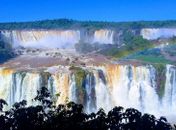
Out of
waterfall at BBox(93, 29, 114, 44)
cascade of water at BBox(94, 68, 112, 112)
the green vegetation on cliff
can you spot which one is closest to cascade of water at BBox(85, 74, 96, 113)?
cascade of water at BBox(94, 68, 112, 112)

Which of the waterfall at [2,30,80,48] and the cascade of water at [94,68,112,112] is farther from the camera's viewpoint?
the waterfall at [2,30,80,48]

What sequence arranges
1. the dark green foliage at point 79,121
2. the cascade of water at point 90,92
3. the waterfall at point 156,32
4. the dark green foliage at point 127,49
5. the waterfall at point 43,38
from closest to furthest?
1. the dark green foliage at point 79,121
2. the cascade of water at point 90,92
3. the dark green foliage at point 127,49
4. the waterfall at point 43,38
5. the waterfall at point 156,32

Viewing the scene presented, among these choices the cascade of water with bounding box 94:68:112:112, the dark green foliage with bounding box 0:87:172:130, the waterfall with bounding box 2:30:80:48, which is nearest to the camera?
Result: the dark green foliage with bounding box 0:87:172:130

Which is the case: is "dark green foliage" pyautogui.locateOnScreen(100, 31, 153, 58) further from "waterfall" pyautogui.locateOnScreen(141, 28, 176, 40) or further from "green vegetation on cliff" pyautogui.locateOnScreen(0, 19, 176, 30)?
"green vegetation on cliff" pyautogui.locateOnScreen(0, 19, 176, 30)

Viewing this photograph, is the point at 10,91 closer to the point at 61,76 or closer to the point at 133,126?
the point at 61,76

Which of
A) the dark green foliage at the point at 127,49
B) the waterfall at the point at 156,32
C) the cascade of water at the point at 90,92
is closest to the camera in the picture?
the cascade of water at the point at 90,92

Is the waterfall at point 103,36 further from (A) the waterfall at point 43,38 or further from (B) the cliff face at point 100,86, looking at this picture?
(B) the cliff face at point 100,86

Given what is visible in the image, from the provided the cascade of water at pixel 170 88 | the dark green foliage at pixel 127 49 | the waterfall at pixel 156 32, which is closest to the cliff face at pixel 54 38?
the waterfall at pixel 156 32

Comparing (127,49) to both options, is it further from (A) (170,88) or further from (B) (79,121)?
(B) (79,121)
